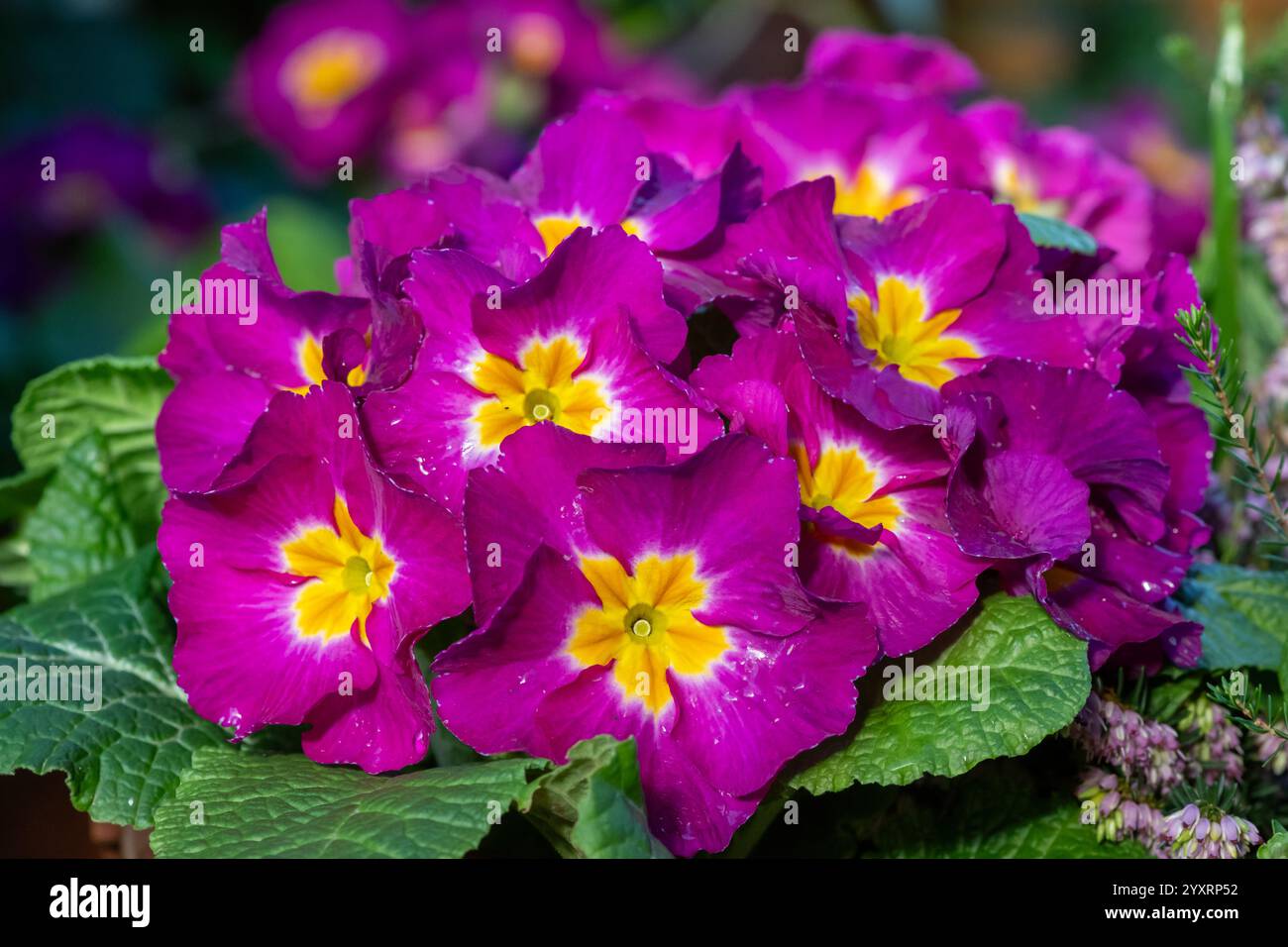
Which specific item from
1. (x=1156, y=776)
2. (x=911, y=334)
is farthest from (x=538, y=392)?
(x=1156, y=776)

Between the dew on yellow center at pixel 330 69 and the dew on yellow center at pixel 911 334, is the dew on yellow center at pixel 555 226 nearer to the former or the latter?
the dew on yellow center at pixel 911 334

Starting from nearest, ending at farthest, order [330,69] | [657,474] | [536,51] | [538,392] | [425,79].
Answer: [657,474] < [538,392] < [425,79] < [536,51] < [330,69]

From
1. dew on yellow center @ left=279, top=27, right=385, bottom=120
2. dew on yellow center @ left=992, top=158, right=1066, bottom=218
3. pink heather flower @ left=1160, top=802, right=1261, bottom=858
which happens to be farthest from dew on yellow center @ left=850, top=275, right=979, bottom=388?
dew on yellow center @ left=279, top=27, right=385, bottom=120

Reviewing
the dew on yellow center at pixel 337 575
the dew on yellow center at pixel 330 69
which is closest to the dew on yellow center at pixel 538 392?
the dew on yellow center at pixel 337 575

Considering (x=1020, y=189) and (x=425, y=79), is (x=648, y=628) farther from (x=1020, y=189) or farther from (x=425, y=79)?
(x=425, y=79)

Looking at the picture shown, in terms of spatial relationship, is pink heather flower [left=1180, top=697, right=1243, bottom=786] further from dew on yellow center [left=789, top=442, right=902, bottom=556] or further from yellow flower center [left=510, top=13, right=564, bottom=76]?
yellow flower center [left=510, top=13, right=564, bottom=76]

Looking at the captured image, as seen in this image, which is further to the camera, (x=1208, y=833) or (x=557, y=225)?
(x=557, y=225)
